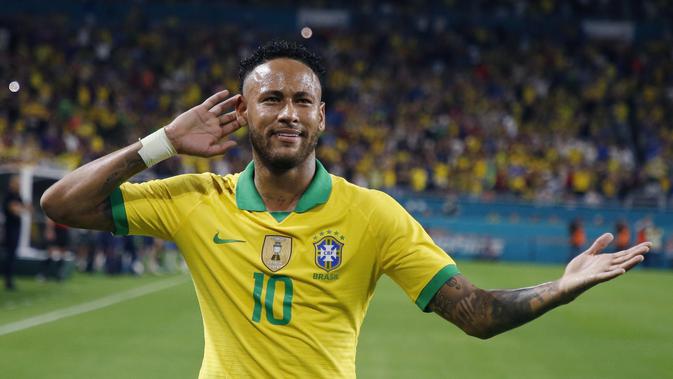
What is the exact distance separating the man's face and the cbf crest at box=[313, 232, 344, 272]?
32 cm

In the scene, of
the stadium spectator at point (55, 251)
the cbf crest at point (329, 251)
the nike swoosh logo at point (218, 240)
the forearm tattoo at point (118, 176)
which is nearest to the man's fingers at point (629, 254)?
the cbf crest at point (329, 251)

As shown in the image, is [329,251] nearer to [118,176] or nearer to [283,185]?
[283,185]

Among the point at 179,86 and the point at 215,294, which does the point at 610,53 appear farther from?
the point at 215,294

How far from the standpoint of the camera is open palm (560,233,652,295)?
3.04 meters

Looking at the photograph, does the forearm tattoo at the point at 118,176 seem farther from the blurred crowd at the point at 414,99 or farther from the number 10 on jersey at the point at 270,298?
the blurred crowd at the point at 414,99

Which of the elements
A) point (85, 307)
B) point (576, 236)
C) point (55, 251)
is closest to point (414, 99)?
point (576, 236)

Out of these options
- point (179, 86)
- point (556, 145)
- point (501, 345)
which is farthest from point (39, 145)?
point (501, 345)

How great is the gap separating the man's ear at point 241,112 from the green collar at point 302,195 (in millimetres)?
223

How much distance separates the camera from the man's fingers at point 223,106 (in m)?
3.55

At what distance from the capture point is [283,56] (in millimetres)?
3506

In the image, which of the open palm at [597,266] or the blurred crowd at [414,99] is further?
the blurred crowd at [414,99]

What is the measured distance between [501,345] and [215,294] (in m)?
8.31

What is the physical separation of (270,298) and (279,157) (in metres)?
0.54

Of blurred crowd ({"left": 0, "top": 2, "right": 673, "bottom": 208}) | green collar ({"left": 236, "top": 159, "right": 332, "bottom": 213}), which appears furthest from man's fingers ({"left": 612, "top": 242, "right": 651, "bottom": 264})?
blurred crowd ({"left": 0, "top": 2, "right": 673, "bottom": 208})
